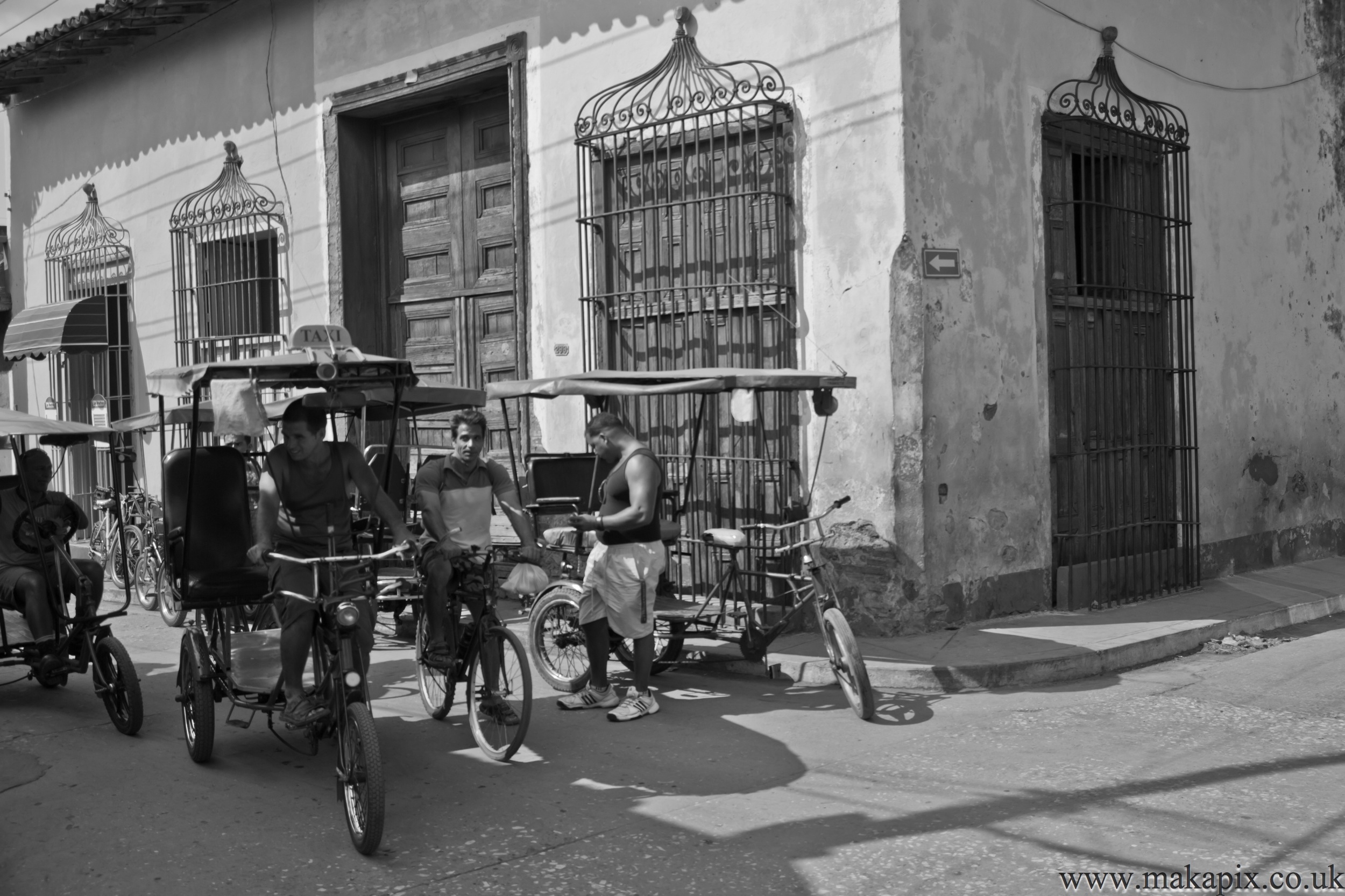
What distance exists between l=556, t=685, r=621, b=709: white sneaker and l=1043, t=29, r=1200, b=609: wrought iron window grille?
164 inches

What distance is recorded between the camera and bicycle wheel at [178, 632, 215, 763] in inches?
247

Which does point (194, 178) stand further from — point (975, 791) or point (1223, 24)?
point (975, 791)

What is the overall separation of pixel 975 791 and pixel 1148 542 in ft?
19.6

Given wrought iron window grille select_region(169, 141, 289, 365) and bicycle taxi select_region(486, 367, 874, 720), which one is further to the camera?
wrought iron window grille select_region(169, 141, 289, 365)

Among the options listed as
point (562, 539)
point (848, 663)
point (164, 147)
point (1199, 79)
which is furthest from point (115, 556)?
point (1199, 79)

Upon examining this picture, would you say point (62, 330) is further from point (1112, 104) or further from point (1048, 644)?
point (1048, 644)

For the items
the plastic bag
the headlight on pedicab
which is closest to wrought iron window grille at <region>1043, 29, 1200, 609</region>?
the plastic bag

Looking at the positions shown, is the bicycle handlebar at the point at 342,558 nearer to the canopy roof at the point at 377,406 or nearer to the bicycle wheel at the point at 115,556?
the canopy roof at the point at 377,406

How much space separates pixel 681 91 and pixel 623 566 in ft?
14.4

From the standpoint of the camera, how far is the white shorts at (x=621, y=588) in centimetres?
727

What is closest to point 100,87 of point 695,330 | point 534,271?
point 534,271

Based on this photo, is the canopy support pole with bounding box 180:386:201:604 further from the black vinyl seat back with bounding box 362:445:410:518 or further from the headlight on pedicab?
the black vinyl seat back with bounding box 362:445:410:518

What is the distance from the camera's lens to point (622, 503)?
24.0 ft

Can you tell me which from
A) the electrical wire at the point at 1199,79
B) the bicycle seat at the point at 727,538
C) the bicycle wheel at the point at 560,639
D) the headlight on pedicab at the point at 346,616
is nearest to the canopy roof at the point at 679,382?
the bicycle seat at the point at 727,538
